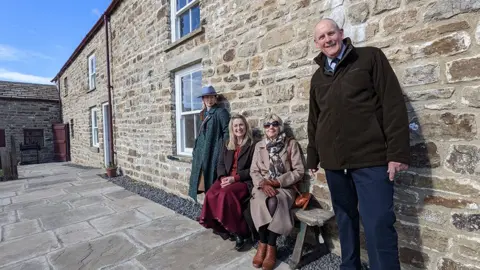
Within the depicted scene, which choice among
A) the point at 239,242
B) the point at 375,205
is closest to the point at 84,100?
the point at 239,242

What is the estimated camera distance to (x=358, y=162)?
176cm

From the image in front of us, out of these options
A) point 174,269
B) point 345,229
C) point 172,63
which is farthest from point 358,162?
point 172,63

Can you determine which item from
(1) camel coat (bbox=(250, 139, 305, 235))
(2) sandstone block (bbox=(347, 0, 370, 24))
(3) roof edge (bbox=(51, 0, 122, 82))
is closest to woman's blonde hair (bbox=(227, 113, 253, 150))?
(1) camel coat (bbox=(250, 139, 305, 235))

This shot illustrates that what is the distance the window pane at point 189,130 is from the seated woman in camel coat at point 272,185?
2028 millimetres

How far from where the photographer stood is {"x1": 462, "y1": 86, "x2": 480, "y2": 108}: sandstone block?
1.65m

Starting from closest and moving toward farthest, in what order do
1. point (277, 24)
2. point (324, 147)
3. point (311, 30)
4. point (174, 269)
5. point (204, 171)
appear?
point (324, 147) < point (174, 269) < point (311, 30) < point (277, 24) < point (204, 171)

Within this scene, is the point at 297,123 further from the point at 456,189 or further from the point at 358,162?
the point at 456,189

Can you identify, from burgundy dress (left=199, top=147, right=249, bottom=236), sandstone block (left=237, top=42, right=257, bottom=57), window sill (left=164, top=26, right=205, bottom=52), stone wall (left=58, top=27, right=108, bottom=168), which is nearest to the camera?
burgundy dress (left=199, top=147, right=249, bottom=236)

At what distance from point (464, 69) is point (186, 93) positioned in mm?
3750

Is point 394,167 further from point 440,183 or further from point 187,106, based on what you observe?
point 187,106

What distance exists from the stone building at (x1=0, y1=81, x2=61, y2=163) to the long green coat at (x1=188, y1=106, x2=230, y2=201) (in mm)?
14703

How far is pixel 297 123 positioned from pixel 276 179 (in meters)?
0.64

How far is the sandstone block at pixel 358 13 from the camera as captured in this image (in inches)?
86.0

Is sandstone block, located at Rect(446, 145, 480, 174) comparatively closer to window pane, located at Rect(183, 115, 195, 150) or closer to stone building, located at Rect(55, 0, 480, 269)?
stone building, located at Rect(55, 0, 480, 269)
